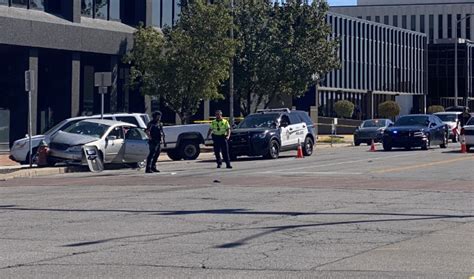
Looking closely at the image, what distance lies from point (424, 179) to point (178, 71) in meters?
19.1

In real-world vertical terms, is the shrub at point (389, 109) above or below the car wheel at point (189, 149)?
above

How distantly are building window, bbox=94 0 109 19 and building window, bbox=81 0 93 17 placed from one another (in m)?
0.40

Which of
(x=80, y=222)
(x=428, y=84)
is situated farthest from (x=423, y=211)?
(x=428, y=84)

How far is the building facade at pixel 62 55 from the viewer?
131 ft

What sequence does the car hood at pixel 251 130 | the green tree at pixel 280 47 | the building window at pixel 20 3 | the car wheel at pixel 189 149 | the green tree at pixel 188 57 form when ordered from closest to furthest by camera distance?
1. the car hood at pixel 251 130
2. the car wheel at pixel 189 149
3. the building window at pixel 20 3
4. the green tree at pixel 188 57
5. the green tree at pixel 280 47

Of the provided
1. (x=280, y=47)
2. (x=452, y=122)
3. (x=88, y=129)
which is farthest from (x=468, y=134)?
(x=88, y=129)

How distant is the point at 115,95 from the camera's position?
45344 millimetres

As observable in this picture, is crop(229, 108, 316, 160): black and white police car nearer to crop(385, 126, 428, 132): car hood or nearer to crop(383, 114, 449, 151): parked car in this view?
crop(383, 114, 449, 151): parked car

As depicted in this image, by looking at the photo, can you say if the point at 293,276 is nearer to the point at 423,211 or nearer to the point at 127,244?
the point at 127,244

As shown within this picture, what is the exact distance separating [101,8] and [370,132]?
1495 centimetres

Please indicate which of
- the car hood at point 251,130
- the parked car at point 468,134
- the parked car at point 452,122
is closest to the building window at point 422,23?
the parked car at point 452,122

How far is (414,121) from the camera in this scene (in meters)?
41.5

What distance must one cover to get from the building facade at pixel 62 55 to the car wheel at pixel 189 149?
26.8 feet

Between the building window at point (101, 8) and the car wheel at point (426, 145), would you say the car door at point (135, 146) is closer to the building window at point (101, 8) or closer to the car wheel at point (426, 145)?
the car wheel at point (426, 145)
